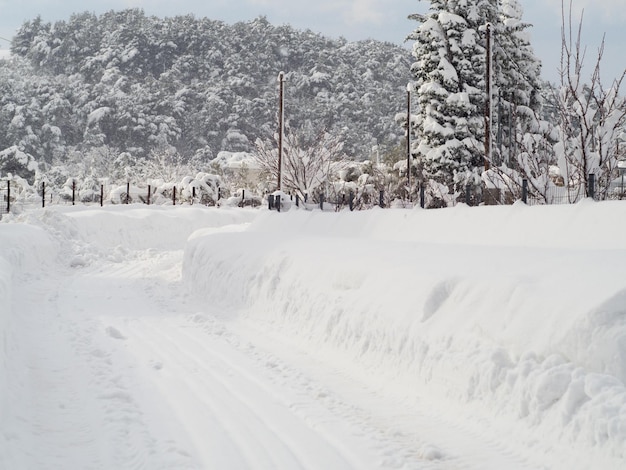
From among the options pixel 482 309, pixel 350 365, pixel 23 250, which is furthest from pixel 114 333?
pixel 23 250

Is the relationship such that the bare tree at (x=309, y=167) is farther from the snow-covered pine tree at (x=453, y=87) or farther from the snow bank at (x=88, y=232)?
the snow-covered pine tree at (x=453, y=87)

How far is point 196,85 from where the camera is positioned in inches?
3300

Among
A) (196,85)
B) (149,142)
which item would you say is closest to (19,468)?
(149,142)

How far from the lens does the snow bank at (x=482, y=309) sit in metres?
4.26

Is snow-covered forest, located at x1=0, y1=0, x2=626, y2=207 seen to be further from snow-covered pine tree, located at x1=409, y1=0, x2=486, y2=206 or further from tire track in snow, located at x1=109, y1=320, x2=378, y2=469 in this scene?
tire track in snow, located at x1=109, y1=320, x2=378, y2=469

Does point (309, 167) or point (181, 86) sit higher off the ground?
point (181, 86)

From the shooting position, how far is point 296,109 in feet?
268

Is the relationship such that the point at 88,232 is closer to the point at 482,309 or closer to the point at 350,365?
the point at 350,365

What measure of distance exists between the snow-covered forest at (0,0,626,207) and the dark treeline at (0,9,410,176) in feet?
0.77

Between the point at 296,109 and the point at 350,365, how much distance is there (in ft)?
253

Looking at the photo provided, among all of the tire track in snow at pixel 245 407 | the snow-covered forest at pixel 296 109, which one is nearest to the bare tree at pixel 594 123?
the snow-covered forest at pixel 296 109

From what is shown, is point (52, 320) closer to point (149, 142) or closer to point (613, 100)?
point (613, 100)

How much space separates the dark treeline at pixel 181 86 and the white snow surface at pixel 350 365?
60.1 metres

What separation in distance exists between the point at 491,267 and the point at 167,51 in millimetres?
94689
